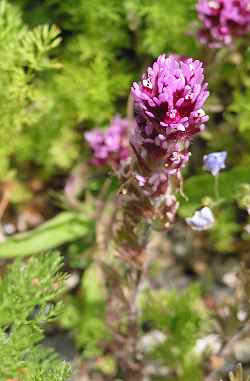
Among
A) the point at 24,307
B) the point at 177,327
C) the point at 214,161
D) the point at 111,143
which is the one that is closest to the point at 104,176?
the point at 111,143

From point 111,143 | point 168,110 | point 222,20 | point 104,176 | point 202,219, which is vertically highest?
point 168,110

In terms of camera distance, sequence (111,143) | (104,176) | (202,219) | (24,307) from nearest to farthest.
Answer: (24,307) < (202,219) < (111,143) < (104,176)

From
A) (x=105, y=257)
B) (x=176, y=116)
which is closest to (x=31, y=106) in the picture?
(x=105, y=257)

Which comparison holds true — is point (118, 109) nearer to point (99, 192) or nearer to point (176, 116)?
point (99, 192)

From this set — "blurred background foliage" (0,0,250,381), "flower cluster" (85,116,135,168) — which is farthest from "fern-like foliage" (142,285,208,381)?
"flower cluster" (85,116,135,168)

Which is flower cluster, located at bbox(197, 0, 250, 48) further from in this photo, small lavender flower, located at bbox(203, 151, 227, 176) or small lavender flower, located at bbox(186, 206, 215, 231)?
small lavender flower, located at bbox(186, 206, 215, 231)

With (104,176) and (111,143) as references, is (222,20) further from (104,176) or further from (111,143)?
(104,176)

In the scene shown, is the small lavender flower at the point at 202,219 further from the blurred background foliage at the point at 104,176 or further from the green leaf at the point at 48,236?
the green leaf at the point at 48,236
